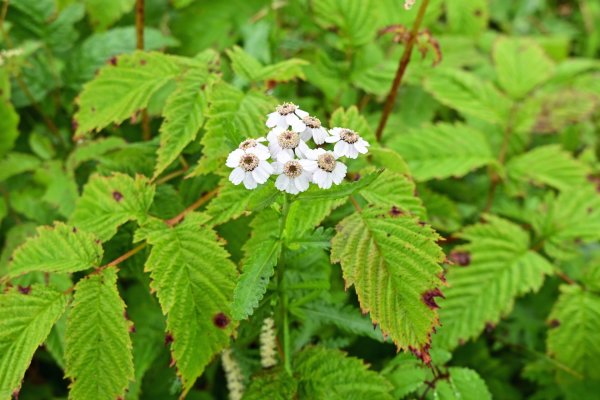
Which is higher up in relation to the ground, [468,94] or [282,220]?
[468,94]

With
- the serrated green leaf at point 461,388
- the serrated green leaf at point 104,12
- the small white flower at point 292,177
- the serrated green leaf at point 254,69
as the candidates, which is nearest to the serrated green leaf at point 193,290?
the small white flower at point 292,177

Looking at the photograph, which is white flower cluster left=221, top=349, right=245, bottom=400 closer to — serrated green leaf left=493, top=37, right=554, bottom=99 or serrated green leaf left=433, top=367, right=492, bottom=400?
serrated green leaf left=433, top=367, right=492, bottom=400

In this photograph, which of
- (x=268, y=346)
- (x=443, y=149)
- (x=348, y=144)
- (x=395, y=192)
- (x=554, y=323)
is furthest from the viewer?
(x=443, y=149)

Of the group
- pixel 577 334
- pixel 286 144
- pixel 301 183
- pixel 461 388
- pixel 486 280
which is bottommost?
pixel 461 388

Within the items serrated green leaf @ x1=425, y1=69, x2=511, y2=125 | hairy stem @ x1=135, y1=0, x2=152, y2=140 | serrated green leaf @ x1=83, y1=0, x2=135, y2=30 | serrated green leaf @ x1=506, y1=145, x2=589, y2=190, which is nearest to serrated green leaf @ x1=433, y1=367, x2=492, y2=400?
serrated green leaf @ x1=506, y1=145, x2=589, y2=190

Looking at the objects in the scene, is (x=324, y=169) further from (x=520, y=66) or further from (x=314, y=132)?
(x=520, y=66)

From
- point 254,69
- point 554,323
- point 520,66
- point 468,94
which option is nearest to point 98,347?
point 254,69

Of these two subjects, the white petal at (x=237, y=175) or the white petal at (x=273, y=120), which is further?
the white petal at (x=273, y=120)

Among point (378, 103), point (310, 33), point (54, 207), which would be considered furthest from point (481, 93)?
point (54, 207)

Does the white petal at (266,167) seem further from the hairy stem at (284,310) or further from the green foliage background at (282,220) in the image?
the hairy stem at (284,310)
